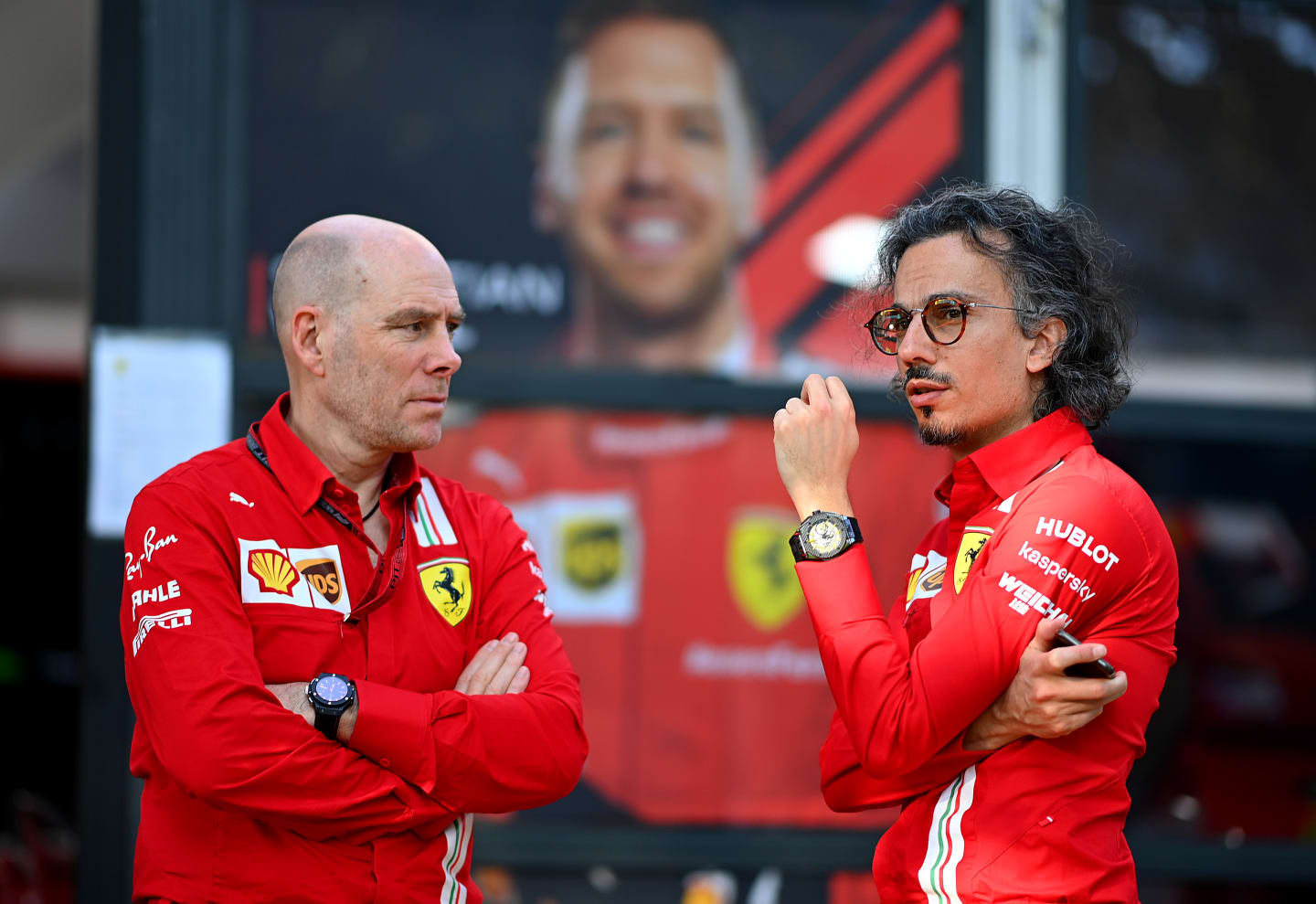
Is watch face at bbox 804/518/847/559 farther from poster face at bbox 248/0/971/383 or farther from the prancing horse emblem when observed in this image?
poster face at bbox 248/0/971/383

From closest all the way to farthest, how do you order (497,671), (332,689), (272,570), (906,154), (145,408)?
(332,689) → (272,570) → (497,671) → (145,408) → (906,154)

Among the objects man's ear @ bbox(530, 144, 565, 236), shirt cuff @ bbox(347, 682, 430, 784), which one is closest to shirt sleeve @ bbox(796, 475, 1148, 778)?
shirt cuff @ bbox(347, 682, 430, 784)

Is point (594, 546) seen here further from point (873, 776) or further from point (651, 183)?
point (873, 776)

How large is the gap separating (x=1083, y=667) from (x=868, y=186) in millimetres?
2839

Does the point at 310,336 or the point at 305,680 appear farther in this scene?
the point at 310,336

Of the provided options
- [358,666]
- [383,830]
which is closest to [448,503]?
[358,666]

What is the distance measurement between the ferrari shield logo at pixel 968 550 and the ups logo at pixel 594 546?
86.2 inches

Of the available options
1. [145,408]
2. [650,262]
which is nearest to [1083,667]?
[650,262]

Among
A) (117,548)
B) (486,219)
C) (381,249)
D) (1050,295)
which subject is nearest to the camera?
(1050,295)

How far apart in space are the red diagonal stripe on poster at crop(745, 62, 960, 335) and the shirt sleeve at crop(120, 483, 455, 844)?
2.58 metres

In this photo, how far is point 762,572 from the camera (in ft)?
14.9

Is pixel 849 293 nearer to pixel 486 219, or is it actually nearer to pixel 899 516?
pixel 899 516

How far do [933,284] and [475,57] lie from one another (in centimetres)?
258

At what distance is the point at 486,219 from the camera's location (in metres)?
4.52
